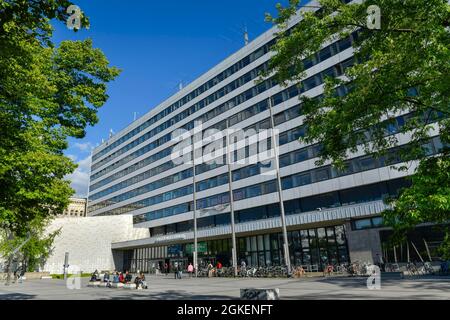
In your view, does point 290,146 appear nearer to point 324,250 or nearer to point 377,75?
point 324,250

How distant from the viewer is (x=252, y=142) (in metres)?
42.2

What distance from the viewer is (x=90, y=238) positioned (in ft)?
206

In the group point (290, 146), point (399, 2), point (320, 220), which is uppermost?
point (290, 146)

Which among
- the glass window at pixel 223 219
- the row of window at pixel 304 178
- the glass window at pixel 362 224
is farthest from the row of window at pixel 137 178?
the glass window at pixel 362 224

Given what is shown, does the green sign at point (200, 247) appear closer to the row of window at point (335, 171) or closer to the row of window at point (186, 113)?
the row of window at point (335, 171)

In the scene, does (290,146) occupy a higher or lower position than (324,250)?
higher

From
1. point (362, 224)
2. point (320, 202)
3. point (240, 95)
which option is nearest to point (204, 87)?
point (240, 95)

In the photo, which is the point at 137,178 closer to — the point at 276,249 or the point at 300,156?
the point at 276,249

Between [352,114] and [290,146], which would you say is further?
[290,146]

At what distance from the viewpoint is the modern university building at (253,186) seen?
102 ft

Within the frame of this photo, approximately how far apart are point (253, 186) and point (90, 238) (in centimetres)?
3671
